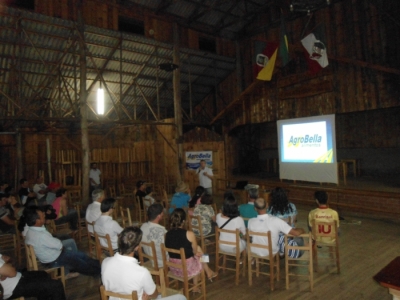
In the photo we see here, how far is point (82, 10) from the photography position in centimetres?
912

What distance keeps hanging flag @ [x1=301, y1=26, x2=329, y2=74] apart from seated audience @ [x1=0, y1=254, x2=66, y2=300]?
347 inches

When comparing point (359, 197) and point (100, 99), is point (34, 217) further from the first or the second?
point (359, 197)

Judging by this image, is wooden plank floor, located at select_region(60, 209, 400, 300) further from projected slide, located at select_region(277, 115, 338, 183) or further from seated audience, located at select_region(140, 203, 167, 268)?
projected slide, located at select_region(277, 115, 338, 183)

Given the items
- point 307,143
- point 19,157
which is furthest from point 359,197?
point 19,157

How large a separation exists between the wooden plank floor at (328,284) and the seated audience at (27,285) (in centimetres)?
70

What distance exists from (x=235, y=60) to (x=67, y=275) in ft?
38.5

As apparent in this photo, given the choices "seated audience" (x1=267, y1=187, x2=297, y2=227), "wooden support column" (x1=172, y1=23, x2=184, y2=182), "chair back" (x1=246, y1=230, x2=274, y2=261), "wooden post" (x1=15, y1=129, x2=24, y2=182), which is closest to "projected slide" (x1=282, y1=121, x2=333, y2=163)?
"wooden support column" (x1=172, y1=23, x2=184, y2=182)

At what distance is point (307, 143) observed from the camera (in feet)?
29.6

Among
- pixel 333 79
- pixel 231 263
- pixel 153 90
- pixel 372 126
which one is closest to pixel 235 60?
pixel 153 90

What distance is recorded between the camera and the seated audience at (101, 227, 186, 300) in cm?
237

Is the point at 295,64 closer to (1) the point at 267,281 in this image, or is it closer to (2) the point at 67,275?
(1) the point at 267,281

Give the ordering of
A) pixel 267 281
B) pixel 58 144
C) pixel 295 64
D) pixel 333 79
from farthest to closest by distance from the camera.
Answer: pixel 58 144 → pixel 295 64 → pixel 333 79 → pixel 267 281

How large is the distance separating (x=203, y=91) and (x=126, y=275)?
43.2ft

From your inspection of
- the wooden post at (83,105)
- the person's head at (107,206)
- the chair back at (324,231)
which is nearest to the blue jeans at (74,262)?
the person's head at (107,206)
